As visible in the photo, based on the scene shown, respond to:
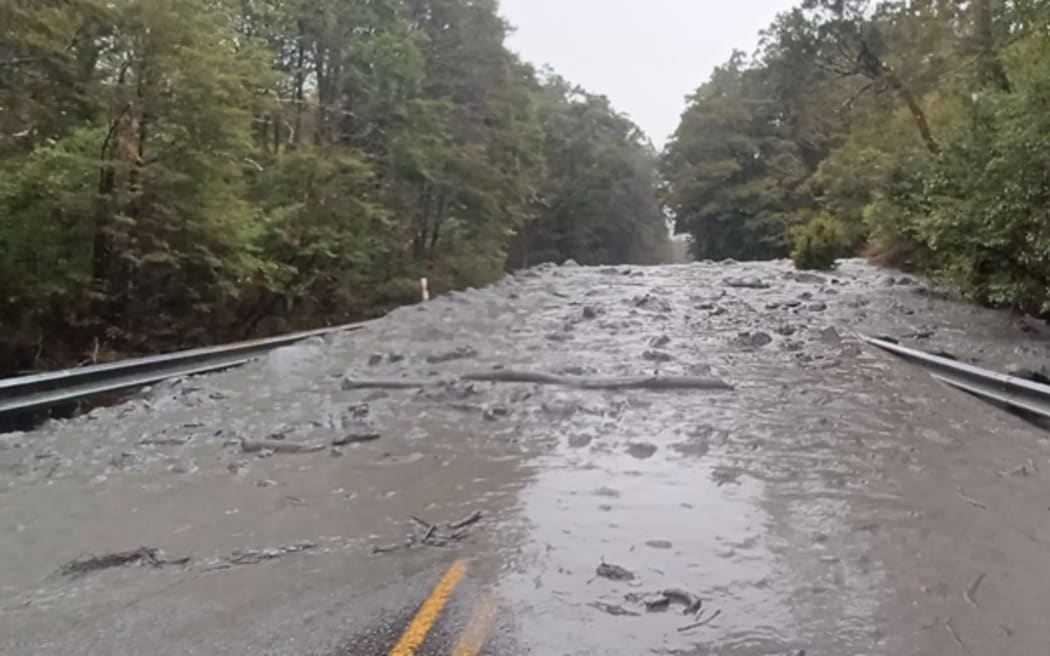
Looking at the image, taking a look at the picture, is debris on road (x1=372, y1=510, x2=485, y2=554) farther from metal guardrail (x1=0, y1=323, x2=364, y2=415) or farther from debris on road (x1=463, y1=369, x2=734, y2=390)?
metal guardrail (x1=0, y1=323, x2=364, y2=415)

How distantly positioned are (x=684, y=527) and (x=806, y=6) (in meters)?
25.1

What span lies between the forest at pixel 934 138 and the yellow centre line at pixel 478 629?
9.95 meters

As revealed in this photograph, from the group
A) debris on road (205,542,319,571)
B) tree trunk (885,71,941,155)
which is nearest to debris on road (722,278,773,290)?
tree trunk (885,71,941,155)

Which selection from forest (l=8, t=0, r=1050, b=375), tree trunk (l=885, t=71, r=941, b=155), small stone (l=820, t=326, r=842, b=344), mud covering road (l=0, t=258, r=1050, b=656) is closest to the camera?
mud covering road (l=0, t=258, r=1050, b=656)

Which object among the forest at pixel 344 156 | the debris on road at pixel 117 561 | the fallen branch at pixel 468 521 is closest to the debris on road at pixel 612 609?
the fallen branch at pixel 468 521

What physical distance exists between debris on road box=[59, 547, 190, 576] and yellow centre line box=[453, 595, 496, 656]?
170 centimetres

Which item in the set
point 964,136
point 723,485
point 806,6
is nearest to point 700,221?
point 806,6

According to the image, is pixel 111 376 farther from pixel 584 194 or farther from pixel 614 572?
pixel 584 194

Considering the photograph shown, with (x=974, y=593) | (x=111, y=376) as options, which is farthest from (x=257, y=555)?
(x=111, y=376)

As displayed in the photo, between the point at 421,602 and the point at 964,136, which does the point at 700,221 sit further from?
the point at 421,602

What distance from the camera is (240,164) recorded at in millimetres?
17578

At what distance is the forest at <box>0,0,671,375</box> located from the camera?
1438cm

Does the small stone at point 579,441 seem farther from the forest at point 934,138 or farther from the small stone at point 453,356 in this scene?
the forest at point 934,138

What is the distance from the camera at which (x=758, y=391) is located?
29.1 ft
